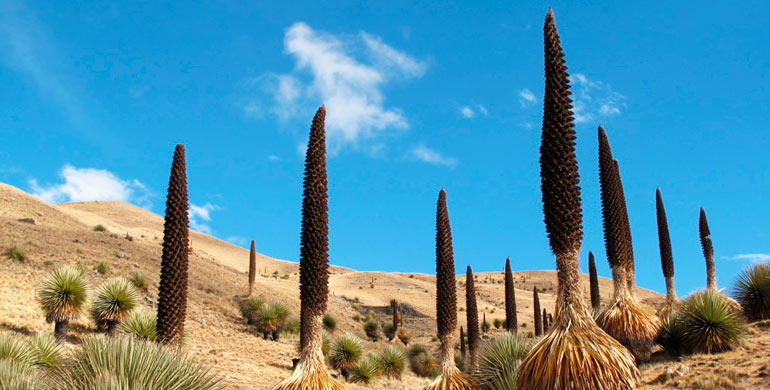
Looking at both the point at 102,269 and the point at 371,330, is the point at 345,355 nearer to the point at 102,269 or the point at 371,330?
the point at 102,269

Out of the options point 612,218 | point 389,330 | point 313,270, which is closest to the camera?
point 313,270

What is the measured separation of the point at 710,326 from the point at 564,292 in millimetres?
10421

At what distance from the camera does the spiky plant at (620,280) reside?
17172 mm

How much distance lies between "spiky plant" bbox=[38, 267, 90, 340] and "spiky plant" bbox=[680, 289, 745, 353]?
1988 centimetres

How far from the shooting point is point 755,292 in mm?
21859

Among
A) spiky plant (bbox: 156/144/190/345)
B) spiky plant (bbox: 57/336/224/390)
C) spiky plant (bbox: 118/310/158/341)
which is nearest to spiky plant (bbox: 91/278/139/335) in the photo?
spiky plant (bbox: 118/310/158/341)

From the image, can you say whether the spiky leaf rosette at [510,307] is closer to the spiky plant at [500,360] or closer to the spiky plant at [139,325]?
the spiky plant at [500,360]

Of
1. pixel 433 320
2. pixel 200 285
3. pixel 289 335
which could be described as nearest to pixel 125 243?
pixel 200 285

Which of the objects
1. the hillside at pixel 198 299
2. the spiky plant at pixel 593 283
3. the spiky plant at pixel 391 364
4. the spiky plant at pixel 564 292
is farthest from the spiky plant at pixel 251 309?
the spiky plant at pixel 564 292

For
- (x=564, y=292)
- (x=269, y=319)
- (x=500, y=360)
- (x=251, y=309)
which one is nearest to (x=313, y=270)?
(x=500, y=360)

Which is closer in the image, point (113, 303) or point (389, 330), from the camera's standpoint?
point (113, 303)

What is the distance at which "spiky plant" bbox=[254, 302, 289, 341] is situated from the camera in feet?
107

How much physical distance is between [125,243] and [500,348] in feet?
118

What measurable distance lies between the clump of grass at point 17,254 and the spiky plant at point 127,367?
26.5 metres
